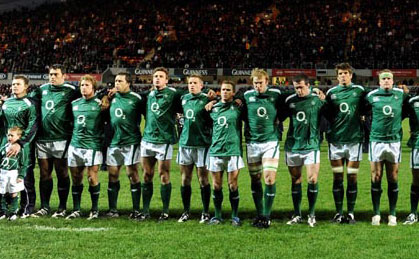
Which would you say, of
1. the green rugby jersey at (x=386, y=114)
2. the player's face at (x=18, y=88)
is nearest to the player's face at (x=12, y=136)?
the player's face at (x=18, y=88)

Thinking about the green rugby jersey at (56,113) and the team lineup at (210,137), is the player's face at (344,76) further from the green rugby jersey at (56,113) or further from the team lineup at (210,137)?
the green rugby jersey at (56,113)

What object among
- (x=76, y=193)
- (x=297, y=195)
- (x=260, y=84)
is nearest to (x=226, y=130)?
(x=260, y=84)

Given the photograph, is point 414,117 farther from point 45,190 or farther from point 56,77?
point 45,190

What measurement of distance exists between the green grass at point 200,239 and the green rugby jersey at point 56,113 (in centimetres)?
123

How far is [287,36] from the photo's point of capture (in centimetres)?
3991

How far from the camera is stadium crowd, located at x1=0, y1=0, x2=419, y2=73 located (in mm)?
37500

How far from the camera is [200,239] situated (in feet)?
21.3

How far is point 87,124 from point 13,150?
42.4 inches

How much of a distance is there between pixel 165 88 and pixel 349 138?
2.66 m

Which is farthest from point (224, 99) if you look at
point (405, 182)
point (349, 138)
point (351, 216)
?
point (405, 182)

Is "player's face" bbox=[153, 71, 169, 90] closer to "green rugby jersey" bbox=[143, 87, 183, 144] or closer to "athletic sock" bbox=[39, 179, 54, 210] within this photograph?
"green rugby jersey" bbox=[143, 87, 183, 144]

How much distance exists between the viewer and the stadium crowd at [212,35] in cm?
3750

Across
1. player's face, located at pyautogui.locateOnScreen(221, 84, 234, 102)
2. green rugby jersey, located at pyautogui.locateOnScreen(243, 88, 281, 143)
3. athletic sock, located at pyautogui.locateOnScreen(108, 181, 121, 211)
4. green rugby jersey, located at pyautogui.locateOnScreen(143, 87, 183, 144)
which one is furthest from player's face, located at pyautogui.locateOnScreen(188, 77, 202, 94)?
athletic sock, located at pyautogui.locateOnScreen(108, 181, 121, 211)

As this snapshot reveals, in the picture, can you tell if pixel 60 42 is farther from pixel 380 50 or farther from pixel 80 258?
pixel 80 258
